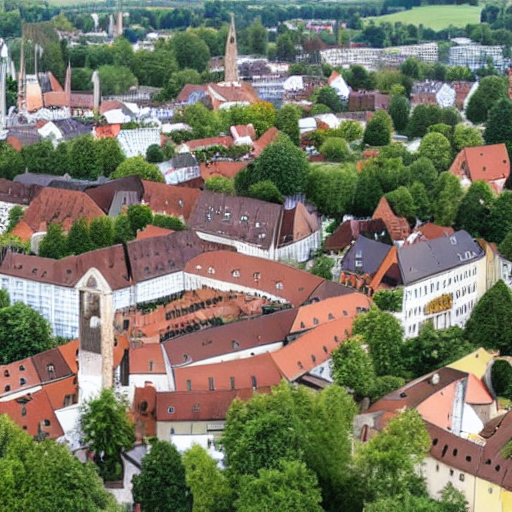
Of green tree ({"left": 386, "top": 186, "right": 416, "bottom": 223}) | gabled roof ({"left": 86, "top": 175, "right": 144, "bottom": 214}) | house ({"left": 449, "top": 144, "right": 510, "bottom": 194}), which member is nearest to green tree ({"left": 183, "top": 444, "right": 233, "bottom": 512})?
green tree ({"left": 386, "top": 186, "right": 416, "bottom": 223})

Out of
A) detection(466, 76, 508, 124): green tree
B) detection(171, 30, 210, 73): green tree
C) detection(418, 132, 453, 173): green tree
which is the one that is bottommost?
detection(171, 30, 210, 73): green tree

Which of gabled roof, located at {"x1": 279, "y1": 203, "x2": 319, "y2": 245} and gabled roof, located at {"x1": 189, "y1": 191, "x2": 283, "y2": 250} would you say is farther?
gabled roof, located at {"x1": 279, "y1": 203, "x2": 319, "y2": 245}

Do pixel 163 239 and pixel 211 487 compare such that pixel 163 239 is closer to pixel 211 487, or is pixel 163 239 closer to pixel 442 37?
pixel 211 487

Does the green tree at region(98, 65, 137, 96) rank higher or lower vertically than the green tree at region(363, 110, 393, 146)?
lower

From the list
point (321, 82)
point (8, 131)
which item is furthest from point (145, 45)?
point (8, 131)

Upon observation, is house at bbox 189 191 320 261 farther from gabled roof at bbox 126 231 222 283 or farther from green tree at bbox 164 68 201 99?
green tree at bbox 164 68 201 99

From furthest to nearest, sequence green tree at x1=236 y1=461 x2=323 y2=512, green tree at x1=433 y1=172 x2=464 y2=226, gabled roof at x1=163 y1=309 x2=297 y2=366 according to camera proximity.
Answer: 1. green tree at x1=433 y1=172 x2=464 y2=226
2. gabled roof at x1=163 y1=309 x2=297 y2=366
3. green tree at x1=236 y1=461 x2=323 y2=512

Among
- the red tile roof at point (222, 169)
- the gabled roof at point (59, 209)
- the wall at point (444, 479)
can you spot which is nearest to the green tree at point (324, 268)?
the gabled roof at point (59, 209)
